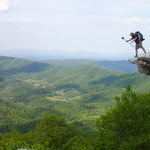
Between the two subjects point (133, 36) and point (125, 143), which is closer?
point (133, 36)

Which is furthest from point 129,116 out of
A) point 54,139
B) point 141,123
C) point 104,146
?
point 54,139

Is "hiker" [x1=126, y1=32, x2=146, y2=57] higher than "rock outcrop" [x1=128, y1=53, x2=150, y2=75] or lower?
higher

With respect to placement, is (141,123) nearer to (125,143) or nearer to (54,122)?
(125,143)

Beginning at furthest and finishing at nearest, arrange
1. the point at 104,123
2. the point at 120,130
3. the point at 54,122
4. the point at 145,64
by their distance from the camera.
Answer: the point at 54,122 → the point at 104,123 → the point at 120,130 → the point at 145,64

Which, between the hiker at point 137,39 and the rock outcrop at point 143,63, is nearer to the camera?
the rock outcrop at point 143,63

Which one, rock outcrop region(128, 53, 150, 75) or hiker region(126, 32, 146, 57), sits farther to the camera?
hiker region(126, 32, 146, 57)

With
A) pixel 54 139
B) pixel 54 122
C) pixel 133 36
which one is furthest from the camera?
pixel 54 122

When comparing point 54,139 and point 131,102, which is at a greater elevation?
point 131,102

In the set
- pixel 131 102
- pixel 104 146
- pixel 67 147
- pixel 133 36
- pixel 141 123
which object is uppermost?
pixel 133 36

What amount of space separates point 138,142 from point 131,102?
6752 mm

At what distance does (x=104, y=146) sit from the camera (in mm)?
35156

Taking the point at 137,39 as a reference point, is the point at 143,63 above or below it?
below

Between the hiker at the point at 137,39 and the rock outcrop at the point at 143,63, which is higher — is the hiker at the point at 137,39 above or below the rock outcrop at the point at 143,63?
above

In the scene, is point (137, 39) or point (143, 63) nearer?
point (143, 63)
